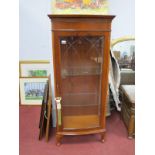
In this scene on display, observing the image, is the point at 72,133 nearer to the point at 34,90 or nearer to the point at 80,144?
the point at 80,144

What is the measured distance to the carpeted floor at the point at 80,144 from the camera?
2.07m

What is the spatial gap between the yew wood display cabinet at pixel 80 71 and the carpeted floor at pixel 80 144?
0.10 m

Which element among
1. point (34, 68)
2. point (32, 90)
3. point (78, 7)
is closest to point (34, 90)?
point (32, 90)

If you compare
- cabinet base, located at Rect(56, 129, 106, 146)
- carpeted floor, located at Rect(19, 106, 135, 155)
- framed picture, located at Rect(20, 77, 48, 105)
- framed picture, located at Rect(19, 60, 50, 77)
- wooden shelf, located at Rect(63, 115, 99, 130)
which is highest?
framed picture, located at Rect(19, 60, 50, 77)

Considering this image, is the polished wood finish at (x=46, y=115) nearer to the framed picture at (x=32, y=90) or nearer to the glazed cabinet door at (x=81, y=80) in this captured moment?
the glazed cabinet door at (x=81, y=80)

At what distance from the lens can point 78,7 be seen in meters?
2.23

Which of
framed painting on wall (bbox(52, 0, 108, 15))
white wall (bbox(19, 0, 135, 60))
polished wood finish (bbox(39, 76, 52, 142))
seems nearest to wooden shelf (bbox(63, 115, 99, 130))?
polished wood finish (bbox(39, 76, 52, 142))

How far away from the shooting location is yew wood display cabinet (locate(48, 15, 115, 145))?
73.3 inches

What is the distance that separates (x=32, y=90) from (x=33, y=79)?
0.17 metres

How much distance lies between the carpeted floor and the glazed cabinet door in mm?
194

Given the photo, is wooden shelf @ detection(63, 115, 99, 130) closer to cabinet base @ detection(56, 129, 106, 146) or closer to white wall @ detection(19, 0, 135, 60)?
cabinet base @ detection(56, 129, 106, 146)

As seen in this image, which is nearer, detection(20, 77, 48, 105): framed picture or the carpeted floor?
the carpeted floor
